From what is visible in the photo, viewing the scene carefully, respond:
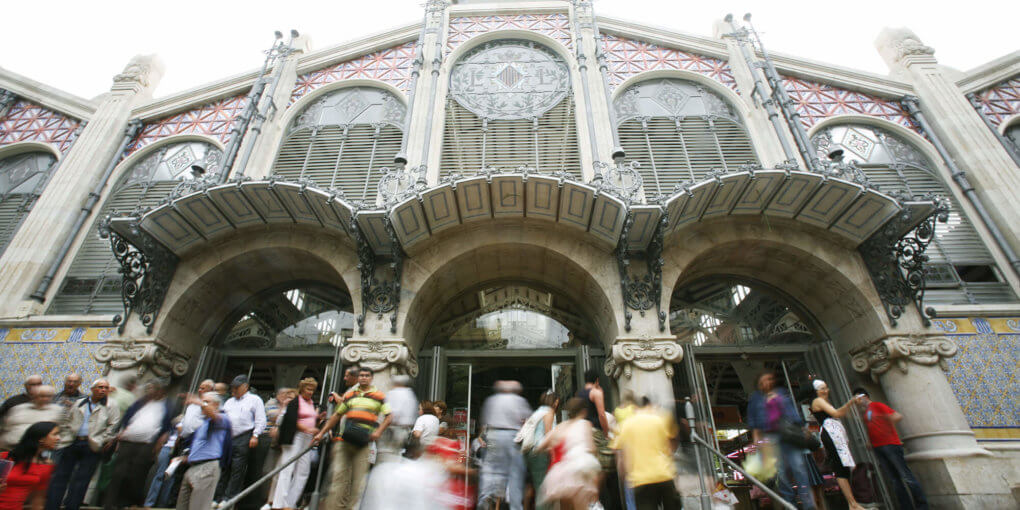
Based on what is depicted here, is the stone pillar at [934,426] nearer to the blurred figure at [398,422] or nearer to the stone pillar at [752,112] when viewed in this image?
the stone pillar at [752,112]

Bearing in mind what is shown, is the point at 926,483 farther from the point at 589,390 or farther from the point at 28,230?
the point at 28,230

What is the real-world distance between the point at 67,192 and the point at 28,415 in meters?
7.58

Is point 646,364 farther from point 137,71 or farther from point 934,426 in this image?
point 137,71

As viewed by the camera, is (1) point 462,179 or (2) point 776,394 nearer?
(2) point 776,394

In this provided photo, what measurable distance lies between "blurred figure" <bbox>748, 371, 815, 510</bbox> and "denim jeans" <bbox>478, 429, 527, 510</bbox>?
255 cm

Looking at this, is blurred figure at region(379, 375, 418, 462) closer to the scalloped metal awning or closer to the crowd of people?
the crowd of people

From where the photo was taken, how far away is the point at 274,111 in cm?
1059

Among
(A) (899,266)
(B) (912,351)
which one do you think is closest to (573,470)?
(B) (912,351)

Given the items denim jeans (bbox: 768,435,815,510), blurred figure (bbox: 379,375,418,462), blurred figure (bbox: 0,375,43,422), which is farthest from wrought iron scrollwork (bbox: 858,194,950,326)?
blurred figure (bbox: 0,375,43,422)

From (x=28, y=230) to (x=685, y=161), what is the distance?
1328 centimetres

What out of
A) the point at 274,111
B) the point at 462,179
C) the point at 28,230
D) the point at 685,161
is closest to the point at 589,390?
the point at 462,179

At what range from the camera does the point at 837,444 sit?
17.4 ft

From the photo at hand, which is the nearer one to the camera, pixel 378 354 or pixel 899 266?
pixel 378 354

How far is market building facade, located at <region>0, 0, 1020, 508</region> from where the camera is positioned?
7207 millimetres
